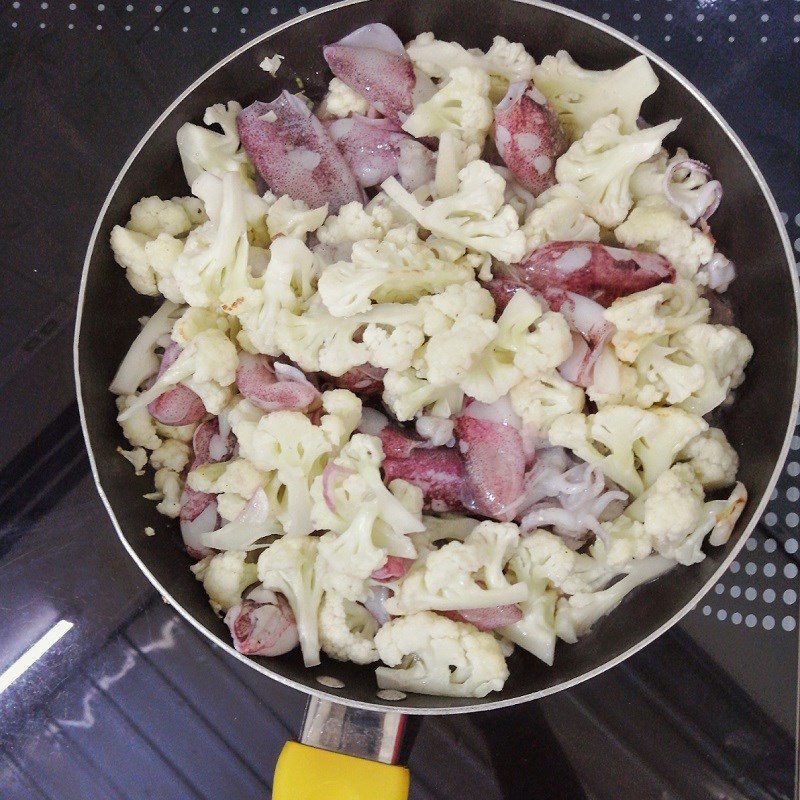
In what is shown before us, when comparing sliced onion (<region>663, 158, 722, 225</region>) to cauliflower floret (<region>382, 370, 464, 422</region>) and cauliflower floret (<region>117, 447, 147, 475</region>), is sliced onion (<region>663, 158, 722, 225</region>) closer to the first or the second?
cauliflower floret (<region>382, 370, 464, 422</region>)

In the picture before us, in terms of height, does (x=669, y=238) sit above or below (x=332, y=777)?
above

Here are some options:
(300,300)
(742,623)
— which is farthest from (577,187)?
(742,623)

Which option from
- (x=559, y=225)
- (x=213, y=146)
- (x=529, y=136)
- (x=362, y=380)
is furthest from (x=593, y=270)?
(x=213, y=146)

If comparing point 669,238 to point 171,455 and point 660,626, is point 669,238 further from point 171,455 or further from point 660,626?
point 171,455

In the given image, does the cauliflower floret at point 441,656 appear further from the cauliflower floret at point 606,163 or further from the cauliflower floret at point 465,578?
the cauliflower floret at point 606,163

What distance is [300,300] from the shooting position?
2.92 ft

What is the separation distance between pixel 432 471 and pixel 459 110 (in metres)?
0.45

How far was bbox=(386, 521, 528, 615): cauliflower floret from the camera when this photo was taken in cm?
83

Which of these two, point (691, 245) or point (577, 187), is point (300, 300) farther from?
point (691, 245)

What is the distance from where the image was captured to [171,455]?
3.23ft

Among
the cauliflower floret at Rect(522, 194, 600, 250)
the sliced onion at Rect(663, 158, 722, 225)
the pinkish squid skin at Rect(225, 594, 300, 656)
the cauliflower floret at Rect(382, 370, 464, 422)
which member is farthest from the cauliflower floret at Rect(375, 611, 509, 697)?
the sliced onion at Rect(663, 158, 722, 225)

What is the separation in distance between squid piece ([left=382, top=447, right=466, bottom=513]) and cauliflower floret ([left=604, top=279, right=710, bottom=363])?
23 centimetres

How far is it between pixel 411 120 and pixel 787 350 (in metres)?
0.52

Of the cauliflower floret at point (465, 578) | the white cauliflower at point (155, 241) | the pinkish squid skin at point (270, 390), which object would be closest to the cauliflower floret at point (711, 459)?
the cauliflower floret at point (465, 578)
